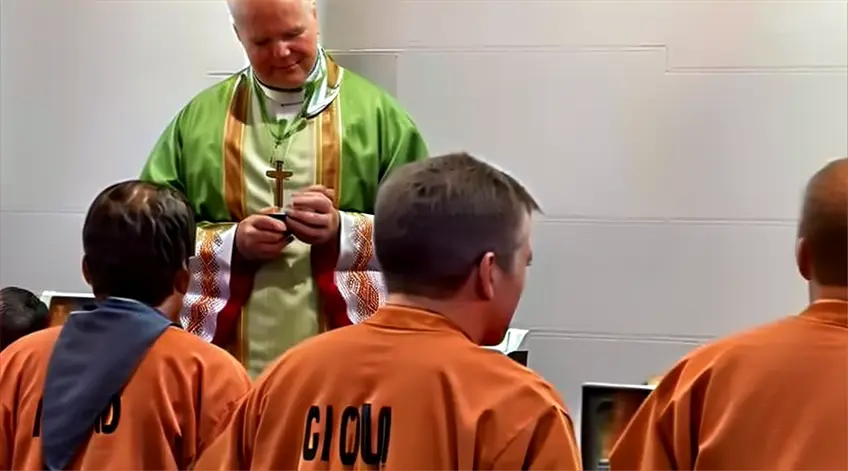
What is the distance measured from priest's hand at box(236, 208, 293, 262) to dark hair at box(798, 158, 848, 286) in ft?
3.15

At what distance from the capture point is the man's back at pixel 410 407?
1291mm

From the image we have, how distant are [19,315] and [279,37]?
735mm

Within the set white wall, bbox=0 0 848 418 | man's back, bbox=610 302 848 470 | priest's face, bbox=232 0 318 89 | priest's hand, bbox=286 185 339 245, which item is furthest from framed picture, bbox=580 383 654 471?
priest's face, bbox=232 0 318 89

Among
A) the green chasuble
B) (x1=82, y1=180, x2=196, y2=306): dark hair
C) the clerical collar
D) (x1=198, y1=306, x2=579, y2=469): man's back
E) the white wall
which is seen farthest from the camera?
the white wall

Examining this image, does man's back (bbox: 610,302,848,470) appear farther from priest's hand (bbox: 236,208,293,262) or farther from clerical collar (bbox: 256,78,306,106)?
clerical collar (bbox: 256,78,306,106)

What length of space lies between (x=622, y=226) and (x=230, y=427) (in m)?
1.43

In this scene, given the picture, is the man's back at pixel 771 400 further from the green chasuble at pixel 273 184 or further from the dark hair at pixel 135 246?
the green chasuble at pixel 273 184

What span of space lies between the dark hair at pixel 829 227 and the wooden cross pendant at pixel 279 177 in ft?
3.41

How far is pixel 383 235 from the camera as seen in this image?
1379 mm

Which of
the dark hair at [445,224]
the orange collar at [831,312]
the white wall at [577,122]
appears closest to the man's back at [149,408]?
the dark hair at [445,224]

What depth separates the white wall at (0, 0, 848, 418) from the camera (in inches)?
101

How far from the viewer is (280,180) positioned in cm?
214

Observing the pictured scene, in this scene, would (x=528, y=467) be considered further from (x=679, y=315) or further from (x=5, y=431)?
(x=679, y=315)

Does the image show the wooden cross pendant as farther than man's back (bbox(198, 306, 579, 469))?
Yes
